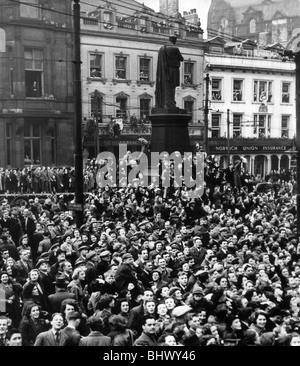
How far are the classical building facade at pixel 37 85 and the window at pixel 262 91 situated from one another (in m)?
6.19

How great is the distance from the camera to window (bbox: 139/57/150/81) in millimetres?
20328

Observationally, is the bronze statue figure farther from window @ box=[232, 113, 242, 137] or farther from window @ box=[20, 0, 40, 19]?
window @ box=[20, 0, 40, 19]

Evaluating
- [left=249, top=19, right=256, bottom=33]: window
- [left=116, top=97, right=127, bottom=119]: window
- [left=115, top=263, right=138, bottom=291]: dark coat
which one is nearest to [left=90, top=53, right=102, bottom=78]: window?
[left=116, top=97, right=127, bottom=119]: window

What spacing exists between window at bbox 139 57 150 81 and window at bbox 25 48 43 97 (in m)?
3.14

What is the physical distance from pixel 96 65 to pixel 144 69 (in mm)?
1551

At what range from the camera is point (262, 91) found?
21266mm

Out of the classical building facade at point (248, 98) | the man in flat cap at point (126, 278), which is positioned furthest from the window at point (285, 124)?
the man in flat cap at point (126, 278)

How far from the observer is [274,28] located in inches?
634

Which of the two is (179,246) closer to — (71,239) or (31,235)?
(71,239)

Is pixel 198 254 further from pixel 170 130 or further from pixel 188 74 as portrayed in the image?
pixel 188 74

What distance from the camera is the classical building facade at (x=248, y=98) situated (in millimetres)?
20859

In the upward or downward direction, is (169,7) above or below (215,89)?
above

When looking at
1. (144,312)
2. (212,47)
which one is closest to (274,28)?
(212,47)

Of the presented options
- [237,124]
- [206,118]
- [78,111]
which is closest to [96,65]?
[206,118]
